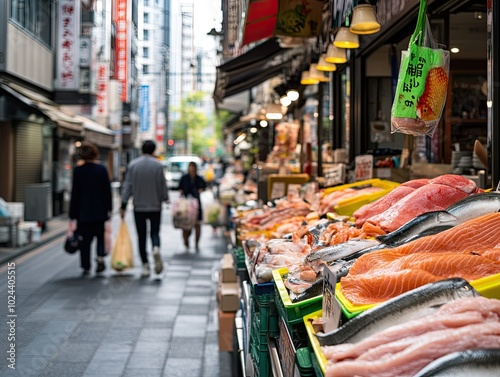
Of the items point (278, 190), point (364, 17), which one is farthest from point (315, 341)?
point (278, 190)

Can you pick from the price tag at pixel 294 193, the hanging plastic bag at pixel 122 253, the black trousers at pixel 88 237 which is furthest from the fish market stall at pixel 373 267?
the black trousers at pixel 88 237

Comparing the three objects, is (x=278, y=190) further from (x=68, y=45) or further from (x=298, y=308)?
(x=68, y=45)

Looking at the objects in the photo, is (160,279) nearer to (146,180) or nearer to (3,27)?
(146,180)

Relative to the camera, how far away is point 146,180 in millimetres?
11602

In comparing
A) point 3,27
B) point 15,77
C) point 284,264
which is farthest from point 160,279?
point 15,77

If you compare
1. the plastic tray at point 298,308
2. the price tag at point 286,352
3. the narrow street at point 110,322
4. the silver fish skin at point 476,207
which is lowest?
the narrow street at point 110,322

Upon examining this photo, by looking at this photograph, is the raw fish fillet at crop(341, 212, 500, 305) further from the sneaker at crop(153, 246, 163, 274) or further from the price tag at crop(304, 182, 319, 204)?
the sneaker at crop(153, 246, 163, 274)

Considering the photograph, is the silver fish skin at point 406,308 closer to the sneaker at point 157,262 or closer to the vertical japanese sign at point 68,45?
the sneaker at point 157,262

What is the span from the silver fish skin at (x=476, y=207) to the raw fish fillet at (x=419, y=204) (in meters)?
0.57

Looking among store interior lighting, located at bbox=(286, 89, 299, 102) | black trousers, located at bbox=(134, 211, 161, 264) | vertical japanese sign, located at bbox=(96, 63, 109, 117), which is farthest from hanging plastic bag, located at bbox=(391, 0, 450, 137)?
vertical japanese sign, located at bbox=(96, 63, 109, 117)

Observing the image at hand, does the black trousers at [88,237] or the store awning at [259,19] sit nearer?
the store awning at [259,19]

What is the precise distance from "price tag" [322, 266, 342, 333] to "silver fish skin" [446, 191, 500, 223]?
1127mm

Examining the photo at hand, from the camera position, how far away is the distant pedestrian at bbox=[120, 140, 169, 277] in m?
11.5

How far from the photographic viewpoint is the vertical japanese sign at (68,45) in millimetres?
21672
